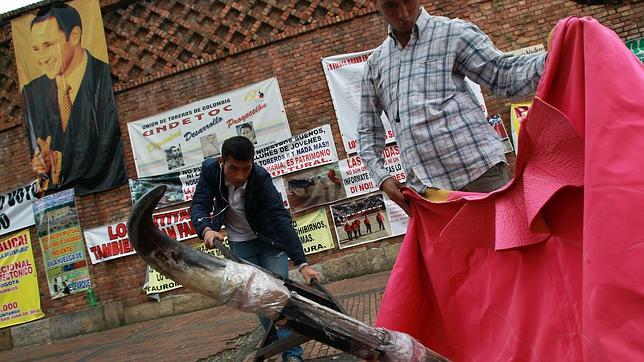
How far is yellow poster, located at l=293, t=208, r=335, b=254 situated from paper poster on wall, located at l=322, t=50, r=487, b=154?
1184 millimetres

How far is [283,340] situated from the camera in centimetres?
206

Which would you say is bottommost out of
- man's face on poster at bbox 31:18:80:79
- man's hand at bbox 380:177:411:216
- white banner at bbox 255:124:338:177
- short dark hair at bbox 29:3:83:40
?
man's hand at bbox 380:177:411:216

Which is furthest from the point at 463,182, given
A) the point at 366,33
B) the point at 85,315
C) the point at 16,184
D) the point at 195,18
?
the point at 16,184

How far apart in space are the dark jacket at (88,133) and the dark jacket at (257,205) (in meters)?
5.32

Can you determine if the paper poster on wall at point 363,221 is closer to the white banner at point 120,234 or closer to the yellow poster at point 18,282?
the white banner at point 120,234

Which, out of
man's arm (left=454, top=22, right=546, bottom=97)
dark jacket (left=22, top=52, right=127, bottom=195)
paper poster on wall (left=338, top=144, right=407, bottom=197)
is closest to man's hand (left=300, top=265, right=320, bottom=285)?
man's arm (left=454, top=22, right=546, bottom=97)

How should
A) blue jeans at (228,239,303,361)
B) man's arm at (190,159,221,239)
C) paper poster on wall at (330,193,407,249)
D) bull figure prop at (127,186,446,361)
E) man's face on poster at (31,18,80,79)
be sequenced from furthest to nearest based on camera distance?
man's face on poster at (31,18,80,79)
paper poster on wall at (330,193,407,249)
blue jeans at (228,239,303,361)
man's arm at (190,159,221,239)
bull figure prop at (127,186,446,361)

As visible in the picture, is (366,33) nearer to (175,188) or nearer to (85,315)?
(175,188)

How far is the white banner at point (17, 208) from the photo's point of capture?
7965mm

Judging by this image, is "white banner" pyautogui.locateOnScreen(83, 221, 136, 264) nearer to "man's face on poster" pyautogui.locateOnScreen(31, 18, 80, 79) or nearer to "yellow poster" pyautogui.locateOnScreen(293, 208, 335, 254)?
"man's face on poster" pyautogui.locateOnScreen(31, 18, 80, 79)

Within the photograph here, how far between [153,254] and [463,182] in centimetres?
133

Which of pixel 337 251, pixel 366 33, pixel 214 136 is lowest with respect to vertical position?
pixel 337 251

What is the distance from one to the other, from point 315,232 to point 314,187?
0.74m

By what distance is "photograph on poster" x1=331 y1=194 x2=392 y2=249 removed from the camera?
23.3ft
